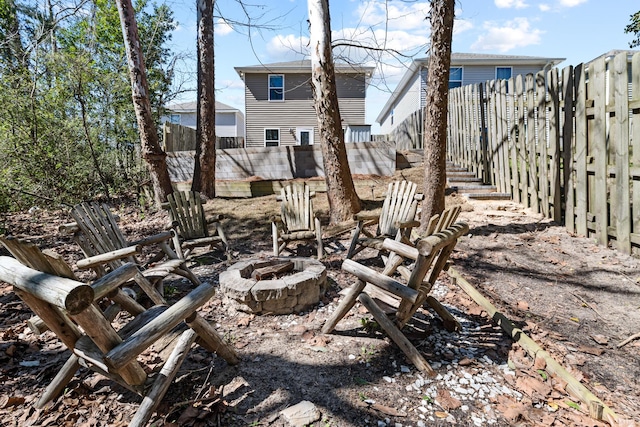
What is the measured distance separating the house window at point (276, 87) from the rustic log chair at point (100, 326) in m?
16.2

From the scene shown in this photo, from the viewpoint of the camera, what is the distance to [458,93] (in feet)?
28.5

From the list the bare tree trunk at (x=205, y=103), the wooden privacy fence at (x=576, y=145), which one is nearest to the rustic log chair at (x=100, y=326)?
the wooden privacy fence at (x=576, y=145)

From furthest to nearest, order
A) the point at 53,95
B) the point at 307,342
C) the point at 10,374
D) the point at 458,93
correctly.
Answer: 1. the point at 458,93
2. the point at 53,95
3. the point at 307,342
4. the point at 10,374

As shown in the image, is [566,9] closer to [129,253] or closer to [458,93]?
[458,93]

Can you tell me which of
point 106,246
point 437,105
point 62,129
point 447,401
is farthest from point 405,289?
point 62,129

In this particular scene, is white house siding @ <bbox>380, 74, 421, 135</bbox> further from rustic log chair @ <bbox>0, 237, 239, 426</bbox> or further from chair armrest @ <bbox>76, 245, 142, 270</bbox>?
rustic log chair @ <bbox>0, 237, 239, 426</bbox>

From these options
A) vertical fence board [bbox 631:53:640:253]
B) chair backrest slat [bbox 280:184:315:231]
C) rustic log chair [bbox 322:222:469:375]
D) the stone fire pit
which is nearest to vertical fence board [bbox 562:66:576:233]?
vertical fence board [bbox 631:53:640:253]

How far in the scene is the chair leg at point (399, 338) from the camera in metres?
2.39

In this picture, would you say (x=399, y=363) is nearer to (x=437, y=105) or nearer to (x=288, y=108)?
(x=437, y=105)

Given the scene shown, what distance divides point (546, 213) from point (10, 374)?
6.36 metres

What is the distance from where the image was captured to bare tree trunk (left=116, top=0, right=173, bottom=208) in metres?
6.25

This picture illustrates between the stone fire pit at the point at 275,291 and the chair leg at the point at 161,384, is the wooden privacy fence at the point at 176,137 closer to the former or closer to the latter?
the stone fire pit at the point at 275,291

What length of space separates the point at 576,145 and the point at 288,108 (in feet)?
46.9

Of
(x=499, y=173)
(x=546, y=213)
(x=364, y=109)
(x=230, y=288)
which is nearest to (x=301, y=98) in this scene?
(x=364, y=109)
